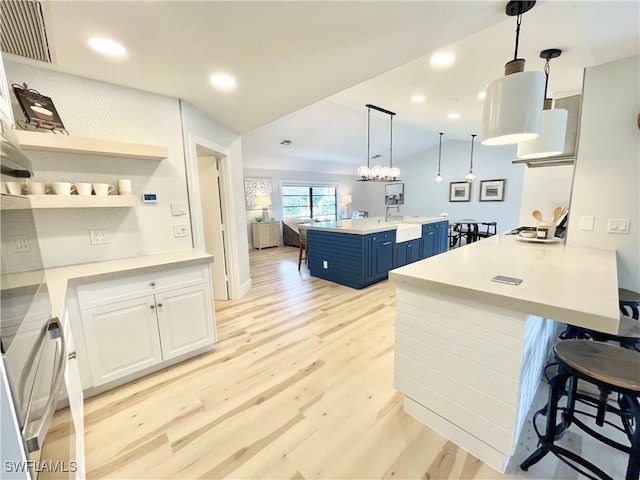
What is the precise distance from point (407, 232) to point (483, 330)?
3.49m

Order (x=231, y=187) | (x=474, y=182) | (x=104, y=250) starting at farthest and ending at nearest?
(x=474, y=182) → (x=231, y=187) → (x=104, y=250)

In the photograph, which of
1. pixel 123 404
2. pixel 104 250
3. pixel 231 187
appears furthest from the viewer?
pixel 231 187

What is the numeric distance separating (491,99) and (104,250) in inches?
112

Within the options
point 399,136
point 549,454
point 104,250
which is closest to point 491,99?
point 549,454

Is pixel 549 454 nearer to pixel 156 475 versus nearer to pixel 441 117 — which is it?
pixel 156 475

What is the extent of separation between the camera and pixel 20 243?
0.85 m

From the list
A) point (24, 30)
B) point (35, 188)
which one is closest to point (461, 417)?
point (35, 188)

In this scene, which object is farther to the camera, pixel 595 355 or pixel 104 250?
pixel 104 250

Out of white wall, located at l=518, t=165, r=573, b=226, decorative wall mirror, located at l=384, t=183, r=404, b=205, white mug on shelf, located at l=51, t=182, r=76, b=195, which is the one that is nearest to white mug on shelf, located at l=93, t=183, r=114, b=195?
white mug on shelf, located at l=51, t=182, r=76, b=195

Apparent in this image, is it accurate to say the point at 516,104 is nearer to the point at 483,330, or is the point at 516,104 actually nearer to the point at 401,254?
the point at 483,330

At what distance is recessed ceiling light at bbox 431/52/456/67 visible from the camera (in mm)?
2210

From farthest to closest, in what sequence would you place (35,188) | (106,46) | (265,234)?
(265,234) < (35,188) < (106,46)

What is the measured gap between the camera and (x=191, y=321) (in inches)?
87.0

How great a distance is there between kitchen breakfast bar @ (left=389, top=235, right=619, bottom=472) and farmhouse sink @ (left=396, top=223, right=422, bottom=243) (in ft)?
8.94
